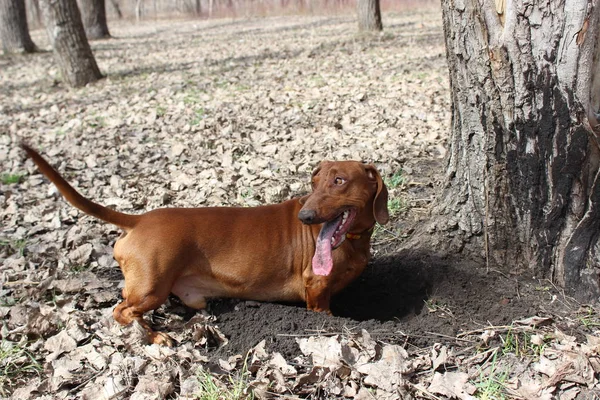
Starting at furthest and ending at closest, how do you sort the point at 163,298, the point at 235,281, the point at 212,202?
1. the point at 212,202
2. the point at 235,281
3. the point at 163,298

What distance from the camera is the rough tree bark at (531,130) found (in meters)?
3.00

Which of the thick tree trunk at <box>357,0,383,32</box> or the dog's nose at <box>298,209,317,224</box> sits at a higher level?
the thick tree trunk at <box>357,0,383,32</box>

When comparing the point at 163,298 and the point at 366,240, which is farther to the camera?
the point at 366,240

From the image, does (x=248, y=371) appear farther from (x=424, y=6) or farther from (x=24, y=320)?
(x=424, y=6)

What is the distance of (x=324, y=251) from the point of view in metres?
3.47

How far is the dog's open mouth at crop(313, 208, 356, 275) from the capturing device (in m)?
3.45

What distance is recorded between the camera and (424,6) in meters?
24.8

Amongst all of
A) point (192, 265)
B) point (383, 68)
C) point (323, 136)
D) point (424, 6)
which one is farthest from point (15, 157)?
point (424, 6)

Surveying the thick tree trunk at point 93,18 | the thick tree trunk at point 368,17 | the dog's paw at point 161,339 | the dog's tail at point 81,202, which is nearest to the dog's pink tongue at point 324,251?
the dog's paw at point 161,339

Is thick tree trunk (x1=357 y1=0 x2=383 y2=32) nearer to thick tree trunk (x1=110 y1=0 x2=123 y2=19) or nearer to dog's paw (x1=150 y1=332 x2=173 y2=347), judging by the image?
dog's paw (x1=150 y1=332 x2=173 y2=347)

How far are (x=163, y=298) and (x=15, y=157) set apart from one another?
4.19 meters

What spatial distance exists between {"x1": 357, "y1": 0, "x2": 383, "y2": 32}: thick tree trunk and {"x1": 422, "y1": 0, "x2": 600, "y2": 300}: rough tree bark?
1165 centimetres

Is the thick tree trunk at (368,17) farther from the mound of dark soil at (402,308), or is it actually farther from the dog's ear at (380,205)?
the dog's ear at (380,205)

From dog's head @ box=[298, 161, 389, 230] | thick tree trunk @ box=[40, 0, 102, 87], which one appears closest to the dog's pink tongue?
dog's head @ box=[298, 161, 389, 230]
